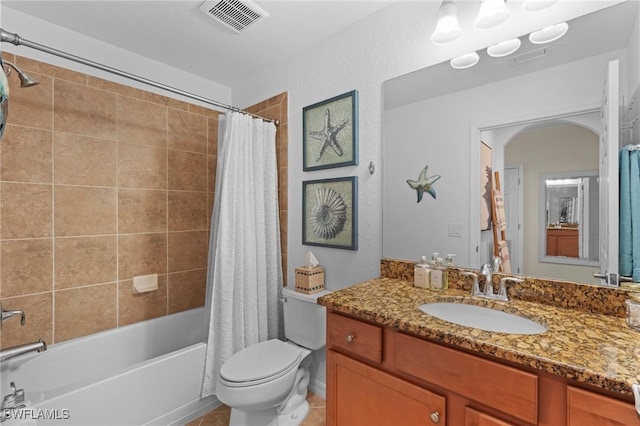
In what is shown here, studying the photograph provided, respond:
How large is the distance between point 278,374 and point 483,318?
1.04 m

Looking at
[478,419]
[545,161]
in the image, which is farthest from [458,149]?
[478,419]

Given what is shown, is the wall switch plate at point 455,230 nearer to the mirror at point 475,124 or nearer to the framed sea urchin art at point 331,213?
the mirror at point 475,124

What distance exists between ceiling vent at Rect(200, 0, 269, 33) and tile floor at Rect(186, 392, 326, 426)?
2444 millimetres

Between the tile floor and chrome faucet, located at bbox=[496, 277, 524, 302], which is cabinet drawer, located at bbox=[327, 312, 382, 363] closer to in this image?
chrome faucet, located at bbox=[496, 277, 524, 302]

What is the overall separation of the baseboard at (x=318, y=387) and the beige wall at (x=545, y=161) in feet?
4.87

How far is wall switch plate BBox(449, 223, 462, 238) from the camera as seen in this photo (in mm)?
1400

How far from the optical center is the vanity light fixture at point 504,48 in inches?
48.8

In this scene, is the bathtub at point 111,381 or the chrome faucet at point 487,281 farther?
the bathtub at point 111,381

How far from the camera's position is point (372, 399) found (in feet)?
3.60

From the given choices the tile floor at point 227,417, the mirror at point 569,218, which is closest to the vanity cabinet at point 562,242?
the mirror at point 569,218

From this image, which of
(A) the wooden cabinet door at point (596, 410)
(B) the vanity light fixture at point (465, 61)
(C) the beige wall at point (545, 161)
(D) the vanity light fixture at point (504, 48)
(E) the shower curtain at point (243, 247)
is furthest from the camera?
(E) the shower curtain at point (243, 247)

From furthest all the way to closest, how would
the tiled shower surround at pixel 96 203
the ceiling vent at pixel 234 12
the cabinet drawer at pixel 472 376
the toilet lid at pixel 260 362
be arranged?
the tiled shower surround at pixel 96 203 < the ceiling vent at pixel 234 12 < the toilet lid at pixel 260 362 < the cabinet drawer at pixel 472 376

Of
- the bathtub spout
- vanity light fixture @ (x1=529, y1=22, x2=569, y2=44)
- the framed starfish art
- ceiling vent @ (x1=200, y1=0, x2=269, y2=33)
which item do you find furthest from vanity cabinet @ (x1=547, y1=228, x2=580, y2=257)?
the bathtub spout

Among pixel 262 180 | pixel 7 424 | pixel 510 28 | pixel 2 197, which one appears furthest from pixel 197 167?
pixel 510 28
